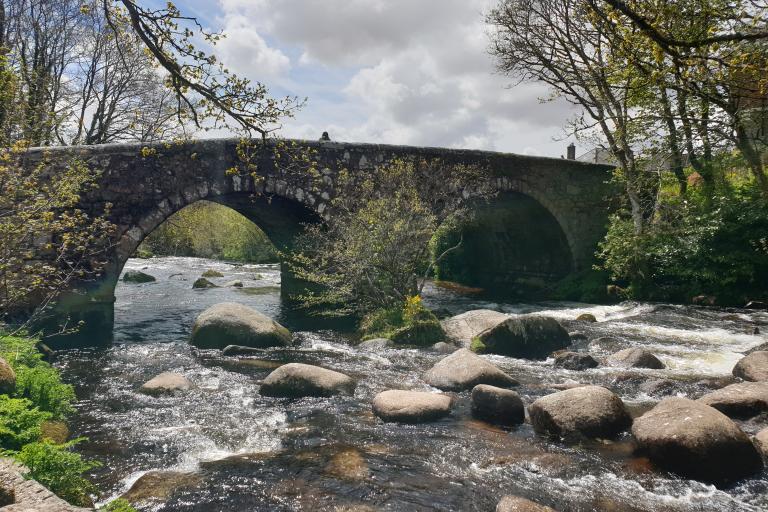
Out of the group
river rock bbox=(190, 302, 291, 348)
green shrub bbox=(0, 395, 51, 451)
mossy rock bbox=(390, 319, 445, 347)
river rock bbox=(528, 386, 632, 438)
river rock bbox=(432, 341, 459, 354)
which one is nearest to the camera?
green shrub bbox=(0, 395, 51, 451)

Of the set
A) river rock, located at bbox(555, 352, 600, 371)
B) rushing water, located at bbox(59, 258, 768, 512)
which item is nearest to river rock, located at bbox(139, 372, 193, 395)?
→ rushing water, located at bbox(59, 258, 768, 512)

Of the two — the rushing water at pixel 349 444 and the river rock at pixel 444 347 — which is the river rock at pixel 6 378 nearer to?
the rushing water at pixel 349 444

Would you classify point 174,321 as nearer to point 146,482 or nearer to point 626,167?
point 146,482

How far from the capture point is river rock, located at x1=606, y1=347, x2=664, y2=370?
29.8ft

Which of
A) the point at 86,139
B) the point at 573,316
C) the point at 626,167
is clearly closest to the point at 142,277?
the point at 86,139

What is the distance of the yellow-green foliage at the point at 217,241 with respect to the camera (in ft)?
104

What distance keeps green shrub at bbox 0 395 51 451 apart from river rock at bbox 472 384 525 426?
4377 mm

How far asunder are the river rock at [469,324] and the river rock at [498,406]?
4.35m

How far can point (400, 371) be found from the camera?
29.4 ft

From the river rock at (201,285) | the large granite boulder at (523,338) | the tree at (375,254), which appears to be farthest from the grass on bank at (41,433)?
the river rock at (201,285)

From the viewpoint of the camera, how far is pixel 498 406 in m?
6.59

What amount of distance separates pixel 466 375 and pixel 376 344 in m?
3.41

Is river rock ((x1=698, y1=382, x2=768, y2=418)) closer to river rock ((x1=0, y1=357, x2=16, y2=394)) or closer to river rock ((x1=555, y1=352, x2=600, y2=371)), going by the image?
river rock ((x1=555, y1=352, x2=600, y2=371))

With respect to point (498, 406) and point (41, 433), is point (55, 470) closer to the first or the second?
point (41, 433)
